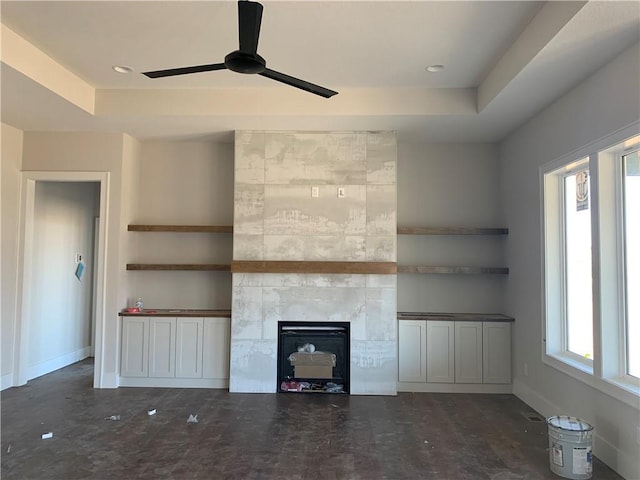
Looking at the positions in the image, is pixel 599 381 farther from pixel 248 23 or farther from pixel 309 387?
pixel 248 23

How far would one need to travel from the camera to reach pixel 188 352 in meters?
4.88

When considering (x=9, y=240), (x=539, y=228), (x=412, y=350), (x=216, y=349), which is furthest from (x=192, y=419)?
(x=539, y=228)

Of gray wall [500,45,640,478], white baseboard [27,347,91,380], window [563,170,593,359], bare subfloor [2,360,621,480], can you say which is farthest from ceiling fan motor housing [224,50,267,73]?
white baseboard [27,347,91,380]

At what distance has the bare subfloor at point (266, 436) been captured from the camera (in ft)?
9.77

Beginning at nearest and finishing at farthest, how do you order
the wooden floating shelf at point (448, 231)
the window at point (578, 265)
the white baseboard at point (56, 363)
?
1. the window at point (578, 265)
2. the wooden floating shelf at point (448, 231)
3. the white baseboard at point (56, 363)

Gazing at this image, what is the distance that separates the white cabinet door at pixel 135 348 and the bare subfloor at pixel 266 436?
251mm

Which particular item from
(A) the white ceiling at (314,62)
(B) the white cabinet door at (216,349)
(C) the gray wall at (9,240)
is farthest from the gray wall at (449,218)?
(C) the gray wall at (9,240)

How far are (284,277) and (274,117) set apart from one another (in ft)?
5.50

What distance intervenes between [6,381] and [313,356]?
3294 millimetres

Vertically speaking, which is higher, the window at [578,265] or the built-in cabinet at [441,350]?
the window at [578,265]

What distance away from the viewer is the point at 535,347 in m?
4.27

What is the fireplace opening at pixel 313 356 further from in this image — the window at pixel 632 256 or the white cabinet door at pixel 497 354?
the window at pixel 632 256

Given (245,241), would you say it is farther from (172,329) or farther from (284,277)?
(172,329)

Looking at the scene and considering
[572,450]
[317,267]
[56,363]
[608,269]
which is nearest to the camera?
[572,450]
